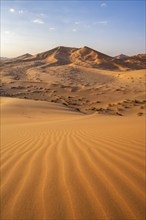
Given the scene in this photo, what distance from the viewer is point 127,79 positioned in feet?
117

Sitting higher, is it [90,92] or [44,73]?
[44,73]

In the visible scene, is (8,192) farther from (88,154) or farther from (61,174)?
(88,154)

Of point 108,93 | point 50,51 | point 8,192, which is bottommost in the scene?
point 8,192

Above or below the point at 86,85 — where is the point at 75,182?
below

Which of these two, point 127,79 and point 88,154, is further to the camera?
point 127,79

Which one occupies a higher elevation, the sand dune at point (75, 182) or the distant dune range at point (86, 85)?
the distant dune range at point (86, 85)

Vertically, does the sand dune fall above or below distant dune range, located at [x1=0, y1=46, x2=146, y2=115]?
below

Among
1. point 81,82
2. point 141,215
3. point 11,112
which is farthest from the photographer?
point 81,82

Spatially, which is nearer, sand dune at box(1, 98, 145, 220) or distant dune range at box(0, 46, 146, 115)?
sand dune at box(1, 98, 145, 220)

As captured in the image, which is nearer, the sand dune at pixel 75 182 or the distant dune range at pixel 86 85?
the sand dune at pixel 75 182

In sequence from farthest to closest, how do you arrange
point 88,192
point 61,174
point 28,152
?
1. point 28,152
2. point 61,174
3. point 88,192

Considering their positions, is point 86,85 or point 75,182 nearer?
point 75,182

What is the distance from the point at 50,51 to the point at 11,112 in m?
52.8

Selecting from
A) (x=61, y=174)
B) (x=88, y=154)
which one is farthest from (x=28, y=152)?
(x=61, y=174)
